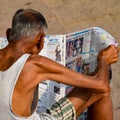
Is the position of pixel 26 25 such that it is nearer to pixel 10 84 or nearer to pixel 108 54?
pixel 10 84

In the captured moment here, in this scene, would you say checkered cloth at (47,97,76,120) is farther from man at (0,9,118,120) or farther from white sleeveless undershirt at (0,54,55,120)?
white sleeveless undershirt at (0,54,55,120)

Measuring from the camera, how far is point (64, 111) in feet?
7.02

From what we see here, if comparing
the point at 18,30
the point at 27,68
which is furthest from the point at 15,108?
the point at 18,30

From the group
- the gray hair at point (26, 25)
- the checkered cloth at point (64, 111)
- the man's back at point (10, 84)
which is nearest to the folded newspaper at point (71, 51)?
the checkered cloth at point (64, 111)

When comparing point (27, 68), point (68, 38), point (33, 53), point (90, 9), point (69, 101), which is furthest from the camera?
point (90, 9)

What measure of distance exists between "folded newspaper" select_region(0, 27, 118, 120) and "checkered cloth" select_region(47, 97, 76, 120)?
12.4 inches

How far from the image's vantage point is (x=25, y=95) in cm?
181

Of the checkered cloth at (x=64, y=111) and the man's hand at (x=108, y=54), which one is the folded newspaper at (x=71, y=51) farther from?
the checkered cloth at (x=64, y=111)

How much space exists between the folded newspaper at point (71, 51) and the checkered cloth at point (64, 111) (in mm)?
314

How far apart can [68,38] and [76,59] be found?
16 centimetres

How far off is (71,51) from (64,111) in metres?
A: 0.47

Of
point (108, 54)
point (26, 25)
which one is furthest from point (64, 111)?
point (26, 25)

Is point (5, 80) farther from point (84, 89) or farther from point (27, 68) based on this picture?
point (84, 89)

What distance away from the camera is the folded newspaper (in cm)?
242
